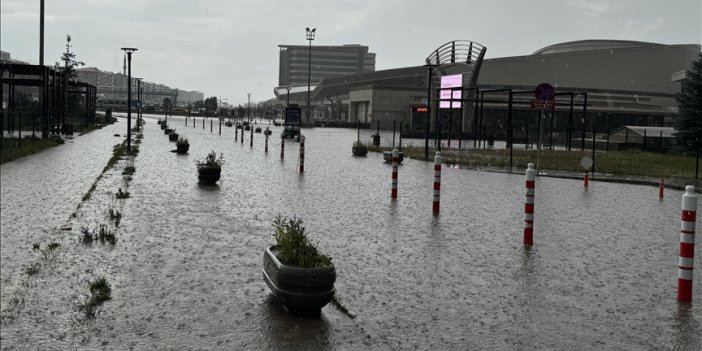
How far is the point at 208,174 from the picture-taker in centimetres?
1917

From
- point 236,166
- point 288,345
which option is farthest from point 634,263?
point 236,166

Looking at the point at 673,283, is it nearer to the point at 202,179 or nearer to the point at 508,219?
the point at 508,219

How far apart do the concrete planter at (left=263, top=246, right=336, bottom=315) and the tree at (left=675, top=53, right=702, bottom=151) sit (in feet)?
156

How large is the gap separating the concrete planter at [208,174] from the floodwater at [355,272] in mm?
960

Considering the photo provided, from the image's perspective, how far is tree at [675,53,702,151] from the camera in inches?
1923

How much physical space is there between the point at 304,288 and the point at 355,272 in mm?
2396

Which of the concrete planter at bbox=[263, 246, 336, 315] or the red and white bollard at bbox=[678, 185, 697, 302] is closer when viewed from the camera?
the concrete planter at bbox=[263, 246, 336, 315]

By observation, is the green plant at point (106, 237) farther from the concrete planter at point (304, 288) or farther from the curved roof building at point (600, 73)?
the curved roof building at point (600, 73)

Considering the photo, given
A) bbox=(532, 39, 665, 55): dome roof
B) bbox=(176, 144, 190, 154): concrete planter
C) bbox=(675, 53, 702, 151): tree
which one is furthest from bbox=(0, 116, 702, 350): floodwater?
bbox=(532, 39, 665, 55): dome roof

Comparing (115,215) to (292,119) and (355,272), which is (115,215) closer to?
(355,272)

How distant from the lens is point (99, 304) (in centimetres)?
696

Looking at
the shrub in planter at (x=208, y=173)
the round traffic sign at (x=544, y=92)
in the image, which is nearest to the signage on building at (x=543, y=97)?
the round traffic sign at (x=544, y=92)

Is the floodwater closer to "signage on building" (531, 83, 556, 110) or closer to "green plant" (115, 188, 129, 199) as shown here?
"green plant" (115, 188, 129, 199)

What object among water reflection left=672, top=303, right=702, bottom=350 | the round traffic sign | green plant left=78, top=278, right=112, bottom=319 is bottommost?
water reflection left=672, top=303, right=702, bottom=350
